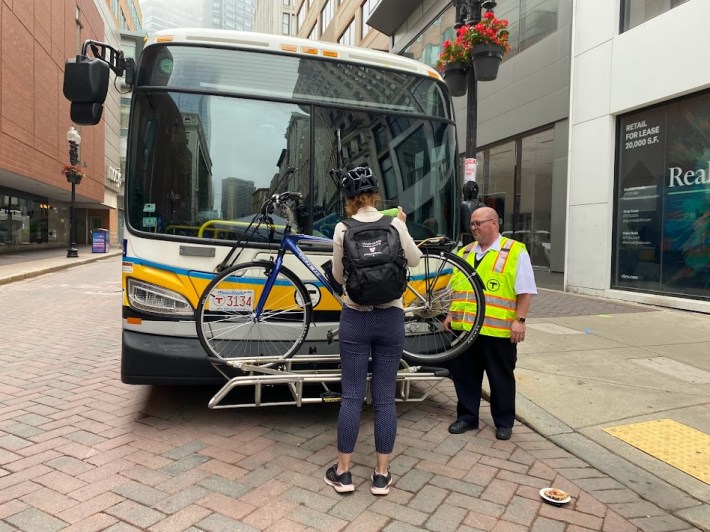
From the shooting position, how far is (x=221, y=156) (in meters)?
4.04

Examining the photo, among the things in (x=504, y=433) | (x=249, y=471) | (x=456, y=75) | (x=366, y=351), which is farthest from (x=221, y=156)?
(x=456, y=75)

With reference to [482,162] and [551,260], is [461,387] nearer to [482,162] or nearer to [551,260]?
[551,260]

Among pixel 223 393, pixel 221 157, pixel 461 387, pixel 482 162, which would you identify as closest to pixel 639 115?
pixel 482 162

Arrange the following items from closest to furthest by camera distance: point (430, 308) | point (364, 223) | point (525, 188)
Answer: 1. point (364, 223)
2. point (430, 308)
3. point (525, 188)

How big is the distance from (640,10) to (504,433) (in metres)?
9.89

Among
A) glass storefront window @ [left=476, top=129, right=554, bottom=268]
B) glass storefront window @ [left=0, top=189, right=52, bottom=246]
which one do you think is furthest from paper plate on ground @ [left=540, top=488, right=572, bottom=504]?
glass storefront window @ [left=0, top=189, right=52, bottom=246]

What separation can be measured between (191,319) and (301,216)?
1117 mm

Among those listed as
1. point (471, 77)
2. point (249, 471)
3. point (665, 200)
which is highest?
point (471, 77)

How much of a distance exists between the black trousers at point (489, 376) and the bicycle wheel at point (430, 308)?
0.18 metres

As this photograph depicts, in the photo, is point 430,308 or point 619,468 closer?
point 619,468

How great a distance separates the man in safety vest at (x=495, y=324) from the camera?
3877mm

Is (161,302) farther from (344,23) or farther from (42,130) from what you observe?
(344,23)

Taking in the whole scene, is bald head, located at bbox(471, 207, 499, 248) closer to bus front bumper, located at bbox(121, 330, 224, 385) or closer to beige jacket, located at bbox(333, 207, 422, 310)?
beige jacket, located at bbox(333, 207, 422, 310)

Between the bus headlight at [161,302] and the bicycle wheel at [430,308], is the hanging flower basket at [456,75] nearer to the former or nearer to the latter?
the bicycle wheel at [430,308]
